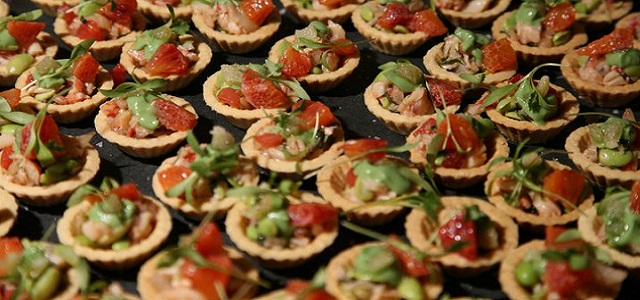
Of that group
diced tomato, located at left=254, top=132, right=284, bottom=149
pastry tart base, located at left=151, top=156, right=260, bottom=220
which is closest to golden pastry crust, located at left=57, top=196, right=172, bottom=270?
pastry tart base, located at left=151, top=156, right=260, bottom=220

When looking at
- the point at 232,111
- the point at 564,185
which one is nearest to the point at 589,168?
the point at 564,185

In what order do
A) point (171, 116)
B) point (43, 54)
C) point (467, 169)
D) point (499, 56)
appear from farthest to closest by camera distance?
point (43, 54) → point (499, 56) → point (171, 116) → point (467, 169)

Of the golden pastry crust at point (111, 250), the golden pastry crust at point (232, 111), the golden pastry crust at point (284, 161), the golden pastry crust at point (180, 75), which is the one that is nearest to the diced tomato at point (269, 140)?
the golden pastry crust at point (284, 161)

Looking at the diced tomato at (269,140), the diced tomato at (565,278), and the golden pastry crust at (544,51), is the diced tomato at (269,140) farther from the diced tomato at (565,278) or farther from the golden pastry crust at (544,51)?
the golden pastry crust at (544,51)

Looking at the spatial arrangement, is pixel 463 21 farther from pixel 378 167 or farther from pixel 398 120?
pixel 378 167

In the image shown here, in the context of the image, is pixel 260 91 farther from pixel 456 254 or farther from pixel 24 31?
pixel 24 31

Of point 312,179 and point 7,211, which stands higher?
point 7,211

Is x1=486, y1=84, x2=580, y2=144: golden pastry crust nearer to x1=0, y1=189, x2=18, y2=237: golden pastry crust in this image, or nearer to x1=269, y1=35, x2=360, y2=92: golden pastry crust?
x1=269, y1=35, x2=360, y2=92: golden pastry crust
